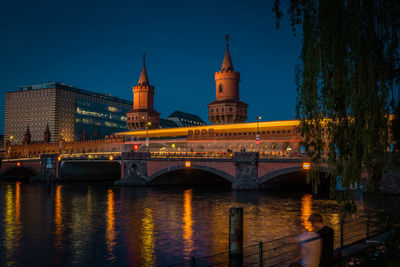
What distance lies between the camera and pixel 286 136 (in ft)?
240

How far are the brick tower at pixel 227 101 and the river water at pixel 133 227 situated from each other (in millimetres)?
52932

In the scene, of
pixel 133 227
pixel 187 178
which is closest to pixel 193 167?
pixel 187 178

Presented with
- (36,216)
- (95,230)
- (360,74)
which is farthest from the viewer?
(36,216)

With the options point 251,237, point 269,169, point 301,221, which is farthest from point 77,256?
point 269,169

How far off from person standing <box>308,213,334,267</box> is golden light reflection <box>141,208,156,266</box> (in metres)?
7.66

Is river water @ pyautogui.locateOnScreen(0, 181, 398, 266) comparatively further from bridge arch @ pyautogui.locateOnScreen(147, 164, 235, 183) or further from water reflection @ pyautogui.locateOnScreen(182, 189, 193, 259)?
bridge arch @ pyautogui.locateOnScreen(147, 164, 235, 183)

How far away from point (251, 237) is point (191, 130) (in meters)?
72.9

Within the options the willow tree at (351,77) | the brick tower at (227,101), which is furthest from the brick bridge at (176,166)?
the willow tree at (351,77)

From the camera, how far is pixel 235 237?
15648 mm

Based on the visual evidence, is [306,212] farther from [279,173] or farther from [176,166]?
[176,166]

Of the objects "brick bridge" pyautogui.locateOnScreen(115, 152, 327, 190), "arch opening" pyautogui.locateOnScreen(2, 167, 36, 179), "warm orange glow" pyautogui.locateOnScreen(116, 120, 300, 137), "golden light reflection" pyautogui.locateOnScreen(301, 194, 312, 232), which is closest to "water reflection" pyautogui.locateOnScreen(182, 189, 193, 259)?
"golden light reflection" pyautogui.locateOnScreen(301, 194, 312, 232)

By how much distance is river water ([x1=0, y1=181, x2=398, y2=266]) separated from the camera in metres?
17.8

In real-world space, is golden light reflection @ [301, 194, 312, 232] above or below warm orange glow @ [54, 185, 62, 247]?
above

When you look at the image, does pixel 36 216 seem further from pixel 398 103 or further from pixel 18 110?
pixel 18 110
